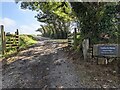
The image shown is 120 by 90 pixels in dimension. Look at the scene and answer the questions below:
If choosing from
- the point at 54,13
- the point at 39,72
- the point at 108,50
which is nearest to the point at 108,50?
the point at 108,50

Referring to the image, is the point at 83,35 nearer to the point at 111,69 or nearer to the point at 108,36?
the point at 108,36

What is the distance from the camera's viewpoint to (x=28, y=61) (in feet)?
35.0

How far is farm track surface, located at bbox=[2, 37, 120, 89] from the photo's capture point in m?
7.56

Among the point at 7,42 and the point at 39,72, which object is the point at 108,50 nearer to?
A: the point at 39,72

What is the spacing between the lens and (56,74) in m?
8.42

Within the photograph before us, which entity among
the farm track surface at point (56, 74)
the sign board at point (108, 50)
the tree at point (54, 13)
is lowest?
the farm track surface at point (56, 74)

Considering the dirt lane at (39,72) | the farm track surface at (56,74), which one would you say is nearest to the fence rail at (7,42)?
the dirt lane at (39,72)

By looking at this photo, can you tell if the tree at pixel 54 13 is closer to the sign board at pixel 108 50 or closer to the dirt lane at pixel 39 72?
the dirt lane at pixel 39 72

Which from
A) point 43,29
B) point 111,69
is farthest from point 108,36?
point 43,29

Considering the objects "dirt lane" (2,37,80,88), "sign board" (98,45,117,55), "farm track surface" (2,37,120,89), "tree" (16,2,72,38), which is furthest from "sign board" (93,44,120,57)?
"tree" (16,2,72,38)

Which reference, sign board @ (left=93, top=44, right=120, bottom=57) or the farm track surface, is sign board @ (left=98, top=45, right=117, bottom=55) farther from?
the farm track surface

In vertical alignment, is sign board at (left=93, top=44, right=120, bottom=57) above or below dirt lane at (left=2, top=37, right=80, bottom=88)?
above

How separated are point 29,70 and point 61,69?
1.41 meters

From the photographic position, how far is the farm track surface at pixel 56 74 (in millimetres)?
7559
